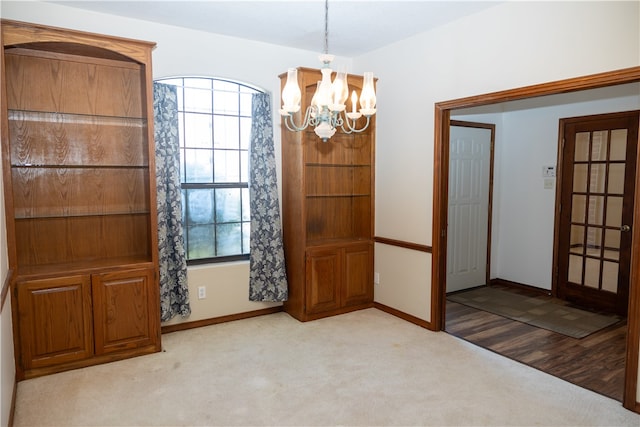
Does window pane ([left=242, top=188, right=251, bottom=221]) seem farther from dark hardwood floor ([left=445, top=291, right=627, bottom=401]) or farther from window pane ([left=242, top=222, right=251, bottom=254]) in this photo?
dark hardwood floor ([left=445, top=291, right=627, bottom=401])

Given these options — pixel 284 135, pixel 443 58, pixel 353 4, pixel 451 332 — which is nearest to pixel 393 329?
pixel 451 332

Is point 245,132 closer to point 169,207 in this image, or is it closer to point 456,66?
point 169,207

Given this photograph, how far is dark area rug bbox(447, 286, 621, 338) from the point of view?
164 inches

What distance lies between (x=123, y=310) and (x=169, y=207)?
3.12 feet

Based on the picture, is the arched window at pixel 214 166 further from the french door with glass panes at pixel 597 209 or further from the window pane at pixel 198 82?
the french door with glass panes at pixel 597 209

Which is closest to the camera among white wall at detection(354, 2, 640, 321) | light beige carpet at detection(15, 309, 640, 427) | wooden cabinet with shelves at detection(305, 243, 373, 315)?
light beige carpet at detection(15, 309, 640, 427)

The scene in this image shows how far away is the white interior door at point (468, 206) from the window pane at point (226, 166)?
98.9 inches

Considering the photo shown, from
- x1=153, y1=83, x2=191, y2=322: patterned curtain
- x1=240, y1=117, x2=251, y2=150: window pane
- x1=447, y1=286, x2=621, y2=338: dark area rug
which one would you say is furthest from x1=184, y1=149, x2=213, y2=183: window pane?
x1=447, y1=286, x2=621, y2=338: dark area rug

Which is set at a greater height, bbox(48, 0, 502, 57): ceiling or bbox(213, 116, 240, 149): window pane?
bbox(48, 0, 502, 57): ceiling

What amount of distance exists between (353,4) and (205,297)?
9.44 ft

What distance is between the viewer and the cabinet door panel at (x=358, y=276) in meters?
4.49

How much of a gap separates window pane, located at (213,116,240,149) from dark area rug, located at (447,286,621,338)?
308cm

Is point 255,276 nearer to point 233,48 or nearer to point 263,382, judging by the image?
point 263,382

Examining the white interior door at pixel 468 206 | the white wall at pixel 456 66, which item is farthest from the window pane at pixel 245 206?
the white interior door at pixel 468 206
